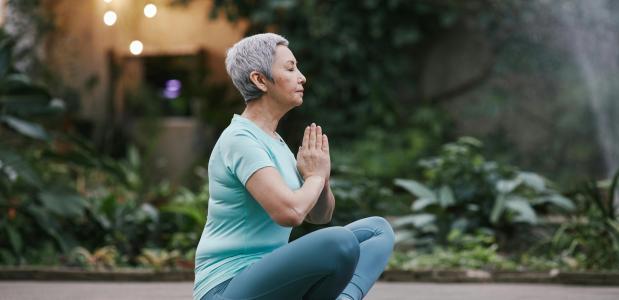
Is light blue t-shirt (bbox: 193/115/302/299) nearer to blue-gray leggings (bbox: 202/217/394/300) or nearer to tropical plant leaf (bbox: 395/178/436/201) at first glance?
blue-gray leggings (bbox: 202/217/394/300)

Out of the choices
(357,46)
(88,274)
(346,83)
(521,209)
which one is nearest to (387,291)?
(521,209)

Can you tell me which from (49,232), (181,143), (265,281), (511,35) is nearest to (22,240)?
(49,232)

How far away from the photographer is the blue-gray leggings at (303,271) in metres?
3.05

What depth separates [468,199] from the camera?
25.0ft

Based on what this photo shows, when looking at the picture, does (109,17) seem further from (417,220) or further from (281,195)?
(281,195)

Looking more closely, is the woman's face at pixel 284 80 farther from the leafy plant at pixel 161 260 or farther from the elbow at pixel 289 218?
the leafy plant at pixel 161 260

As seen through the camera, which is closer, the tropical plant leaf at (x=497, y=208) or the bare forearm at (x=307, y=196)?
the bare forearm at (x=307, y=196)

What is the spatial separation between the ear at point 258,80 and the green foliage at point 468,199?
13.8 feet

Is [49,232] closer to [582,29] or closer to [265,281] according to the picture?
[265,281]

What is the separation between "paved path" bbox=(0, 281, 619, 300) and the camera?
5.29 m

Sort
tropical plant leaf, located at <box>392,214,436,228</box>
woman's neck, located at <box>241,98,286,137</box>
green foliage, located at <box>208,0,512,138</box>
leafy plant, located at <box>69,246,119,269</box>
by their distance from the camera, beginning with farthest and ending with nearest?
green foliage, located at <box>208,0,512,138</box>, tropical plant leaf, located at <box>392,214,436,228</box>, leafy plant, located at <box>69,246,119,269</box>, woman's neck, located at <box>241,98,286,137</box>

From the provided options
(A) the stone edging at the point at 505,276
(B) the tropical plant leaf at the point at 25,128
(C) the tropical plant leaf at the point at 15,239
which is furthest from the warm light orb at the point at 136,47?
(A) the stone edging at the point at 505,276

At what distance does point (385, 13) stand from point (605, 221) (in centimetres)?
639

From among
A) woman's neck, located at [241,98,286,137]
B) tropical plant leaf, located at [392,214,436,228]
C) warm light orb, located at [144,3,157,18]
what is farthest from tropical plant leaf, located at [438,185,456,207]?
warm light orb, located at [144,3,157,18]
